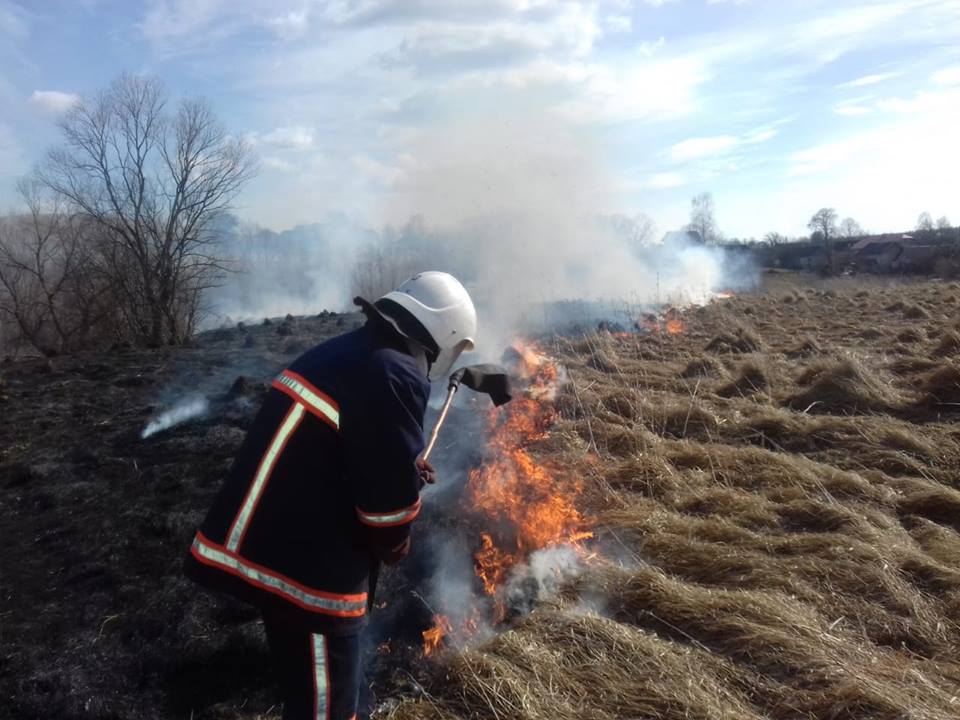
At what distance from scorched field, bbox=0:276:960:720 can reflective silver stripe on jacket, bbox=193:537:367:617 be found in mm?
1237

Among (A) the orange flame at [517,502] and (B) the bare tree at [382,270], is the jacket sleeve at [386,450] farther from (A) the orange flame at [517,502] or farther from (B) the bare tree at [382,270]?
(B) the bare tree at [382,270]

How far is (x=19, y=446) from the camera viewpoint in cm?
716

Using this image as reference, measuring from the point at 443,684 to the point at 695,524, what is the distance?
2221 millimetres

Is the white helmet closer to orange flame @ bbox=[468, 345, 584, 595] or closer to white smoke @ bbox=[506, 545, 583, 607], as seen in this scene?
white smoke @ bbox=[506, 545, 583, 607]

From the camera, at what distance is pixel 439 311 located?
2.56 metres

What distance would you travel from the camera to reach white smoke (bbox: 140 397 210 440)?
729 centimetres

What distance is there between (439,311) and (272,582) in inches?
45.4

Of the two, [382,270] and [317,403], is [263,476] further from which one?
[382,270]

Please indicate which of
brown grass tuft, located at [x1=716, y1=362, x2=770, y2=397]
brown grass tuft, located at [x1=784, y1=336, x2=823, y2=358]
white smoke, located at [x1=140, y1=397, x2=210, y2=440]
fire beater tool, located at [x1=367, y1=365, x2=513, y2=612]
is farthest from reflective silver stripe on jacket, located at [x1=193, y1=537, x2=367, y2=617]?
brown grass tuft, located at [x1=784, y1=336, x2=823, y2=358]

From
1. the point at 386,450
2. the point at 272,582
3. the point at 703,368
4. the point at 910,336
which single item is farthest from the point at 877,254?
the point at 272,582

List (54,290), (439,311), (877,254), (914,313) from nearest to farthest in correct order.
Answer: (439,311) < (914,313) < (54,290) < (877,254)

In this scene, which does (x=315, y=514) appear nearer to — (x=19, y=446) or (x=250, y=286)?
(x=19, y=446)

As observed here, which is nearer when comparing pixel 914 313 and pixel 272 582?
pixel 272 582

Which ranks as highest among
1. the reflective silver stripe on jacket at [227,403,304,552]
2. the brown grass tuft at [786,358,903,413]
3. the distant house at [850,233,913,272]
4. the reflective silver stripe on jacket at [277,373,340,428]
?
the distant house at [850,233,913,272]
